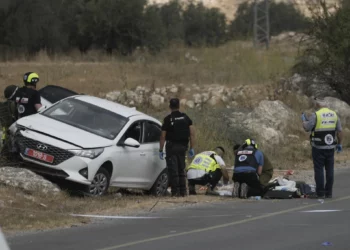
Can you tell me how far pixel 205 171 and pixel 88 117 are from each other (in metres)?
2.45

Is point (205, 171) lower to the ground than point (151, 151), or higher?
lower

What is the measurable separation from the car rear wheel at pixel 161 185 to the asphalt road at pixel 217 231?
6.84ft

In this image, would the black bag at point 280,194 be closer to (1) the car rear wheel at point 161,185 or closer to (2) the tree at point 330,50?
(1) the car rear wheel at point 161,185

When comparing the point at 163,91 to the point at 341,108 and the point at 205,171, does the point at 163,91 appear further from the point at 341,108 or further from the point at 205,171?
the point at 205,171

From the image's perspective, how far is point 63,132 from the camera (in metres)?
14.3

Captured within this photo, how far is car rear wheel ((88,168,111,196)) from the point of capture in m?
14.0

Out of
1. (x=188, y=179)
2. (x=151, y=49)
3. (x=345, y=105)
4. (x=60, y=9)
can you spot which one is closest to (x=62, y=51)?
(x=60, y=9)

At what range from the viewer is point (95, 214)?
12789mm

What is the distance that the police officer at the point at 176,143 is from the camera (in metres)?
15.2

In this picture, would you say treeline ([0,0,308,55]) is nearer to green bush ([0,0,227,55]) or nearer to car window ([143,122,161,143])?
green bush ([0,0,227,55])

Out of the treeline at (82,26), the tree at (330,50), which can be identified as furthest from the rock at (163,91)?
the treeline at (82,26)

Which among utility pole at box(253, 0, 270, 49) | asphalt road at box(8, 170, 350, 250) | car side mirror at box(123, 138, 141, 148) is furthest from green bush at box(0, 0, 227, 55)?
asphalt road at box(8, 170, 350, 250)

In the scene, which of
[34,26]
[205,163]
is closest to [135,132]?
[205,163]

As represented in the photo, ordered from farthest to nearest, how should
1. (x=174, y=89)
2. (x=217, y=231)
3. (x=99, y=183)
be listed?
1. (x=174, y=89)
2. (x=99, y=183)
3. (x=217, y=231)
